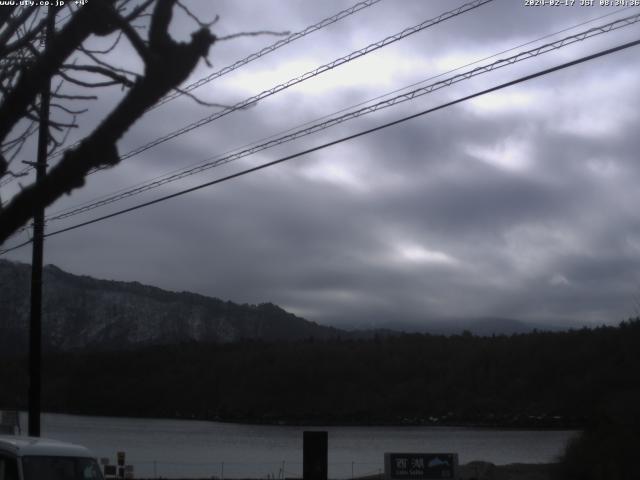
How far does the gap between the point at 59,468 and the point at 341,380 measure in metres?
87.8

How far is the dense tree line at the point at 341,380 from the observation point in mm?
82188

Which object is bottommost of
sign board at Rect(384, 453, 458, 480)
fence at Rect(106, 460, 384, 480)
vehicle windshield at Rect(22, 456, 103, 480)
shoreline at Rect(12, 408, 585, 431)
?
shoreline at Rect(12, 408, 585, 431)

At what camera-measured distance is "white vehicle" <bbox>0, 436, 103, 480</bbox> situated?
14547 mm

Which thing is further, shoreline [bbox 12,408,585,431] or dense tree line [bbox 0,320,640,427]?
shoreline [bbox 12,408,585,431]

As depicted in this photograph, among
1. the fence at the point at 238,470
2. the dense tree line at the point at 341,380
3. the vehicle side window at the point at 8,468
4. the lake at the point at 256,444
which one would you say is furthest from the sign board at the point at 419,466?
the dense tree line at the point at 341,380

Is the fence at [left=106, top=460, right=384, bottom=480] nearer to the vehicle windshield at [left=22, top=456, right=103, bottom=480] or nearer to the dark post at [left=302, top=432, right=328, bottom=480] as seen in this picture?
the dark post at [left=302, top=432, right=328, bottom=480]

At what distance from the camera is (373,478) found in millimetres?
37656

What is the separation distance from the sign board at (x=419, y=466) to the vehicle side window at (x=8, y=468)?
32.6 ft

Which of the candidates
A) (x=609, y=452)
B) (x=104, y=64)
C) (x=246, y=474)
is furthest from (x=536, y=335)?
(x=104, y=64)

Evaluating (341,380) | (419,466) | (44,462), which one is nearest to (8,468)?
(44,462)

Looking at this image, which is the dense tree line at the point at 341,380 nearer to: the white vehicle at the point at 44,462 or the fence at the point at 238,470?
the fence at the point at 238,470

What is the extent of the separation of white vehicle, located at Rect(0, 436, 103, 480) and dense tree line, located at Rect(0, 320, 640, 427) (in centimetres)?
6423

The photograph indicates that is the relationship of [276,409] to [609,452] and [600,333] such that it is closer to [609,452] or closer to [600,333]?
[600,333]

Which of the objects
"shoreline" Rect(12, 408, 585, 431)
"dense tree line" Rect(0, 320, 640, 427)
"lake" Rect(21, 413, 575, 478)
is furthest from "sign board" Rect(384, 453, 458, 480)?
"shoreline" Rect(12, 408, 585, 431)
